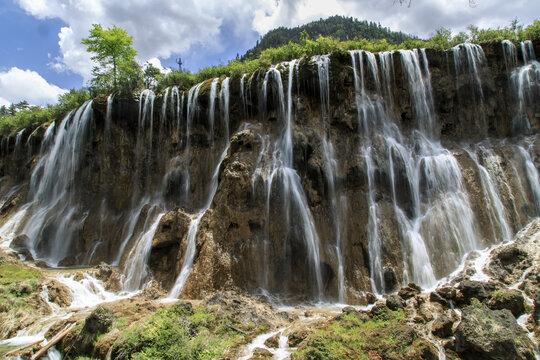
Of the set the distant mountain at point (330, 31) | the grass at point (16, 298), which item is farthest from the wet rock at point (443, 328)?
the distant mountain at point (330, 31)

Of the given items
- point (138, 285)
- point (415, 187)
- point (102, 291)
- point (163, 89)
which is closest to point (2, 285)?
point (102, 291)

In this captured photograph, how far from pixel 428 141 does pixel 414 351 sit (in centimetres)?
1291

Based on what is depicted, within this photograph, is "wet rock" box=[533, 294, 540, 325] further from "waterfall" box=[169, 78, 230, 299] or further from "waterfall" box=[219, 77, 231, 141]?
"waterfall" box=[219, 77, 231, 141]

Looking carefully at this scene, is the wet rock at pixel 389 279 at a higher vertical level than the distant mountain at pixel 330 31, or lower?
lower

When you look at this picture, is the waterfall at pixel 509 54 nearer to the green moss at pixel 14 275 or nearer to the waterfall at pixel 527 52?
the waterfall at pixel 527 52

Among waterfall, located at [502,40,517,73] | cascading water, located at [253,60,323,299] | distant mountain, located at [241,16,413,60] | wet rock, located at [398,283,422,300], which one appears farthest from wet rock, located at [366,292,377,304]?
distant mountain, located at [241,16,413,60]

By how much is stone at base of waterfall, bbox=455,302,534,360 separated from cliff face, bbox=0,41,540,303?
18.6ft

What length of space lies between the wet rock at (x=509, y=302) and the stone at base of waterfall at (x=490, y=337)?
1011mm

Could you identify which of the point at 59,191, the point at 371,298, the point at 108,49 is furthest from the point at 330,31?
the point at 371,298

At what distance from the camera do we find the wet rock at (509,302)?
782 cm

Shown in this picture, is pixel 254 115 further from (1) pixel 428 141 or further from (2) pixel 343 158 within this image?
(1) pixel 428 141

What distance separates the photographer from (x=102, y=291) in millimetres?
13961

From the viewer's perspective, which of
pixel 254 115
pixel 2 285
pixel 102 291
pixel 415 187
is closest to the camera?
pixel 2 285

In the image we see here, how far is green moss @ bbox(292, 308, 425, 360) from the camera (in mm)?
6859
